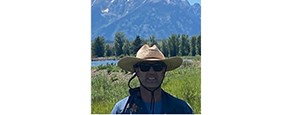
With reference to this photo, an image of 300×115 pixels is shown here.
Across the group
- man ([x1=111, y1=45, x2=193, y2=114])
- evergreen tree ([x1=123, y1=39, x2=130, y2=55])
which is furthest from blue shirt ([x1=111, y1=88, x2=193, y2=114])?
evergreen tree ([x1=123, y1=39, x2=130, y2=55])

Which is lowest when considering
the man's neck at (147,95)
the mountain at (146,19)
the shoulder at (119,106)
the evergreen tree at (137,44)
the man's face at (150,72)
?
the shoulder at (119,106)

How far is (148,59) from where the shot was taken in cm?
441

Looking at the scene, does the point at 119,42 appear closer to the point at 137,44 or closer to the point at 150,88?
the point at 137,44

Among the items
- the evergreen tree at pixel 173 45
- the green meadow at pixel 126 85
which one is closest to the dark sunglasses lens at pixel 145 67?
the green meadow at pixel 126 85

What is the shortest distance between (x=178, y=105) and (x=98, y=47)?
0.84 m

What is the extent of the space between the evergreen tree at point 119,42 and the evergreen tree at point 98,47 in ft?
0.39

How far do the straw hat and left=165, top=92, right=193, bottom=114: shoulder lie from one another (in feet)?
0.82

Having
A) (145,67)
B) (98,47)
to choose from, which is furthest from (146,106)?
(98,47)

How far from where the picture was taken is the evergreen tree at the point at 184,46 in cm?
450

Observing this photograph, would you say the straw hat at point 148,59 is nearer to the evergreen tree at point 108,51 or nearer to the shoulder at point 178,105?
the evergreen tree at point 108,51

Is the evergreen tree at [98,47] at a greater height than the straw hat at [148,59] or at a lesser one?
greater
